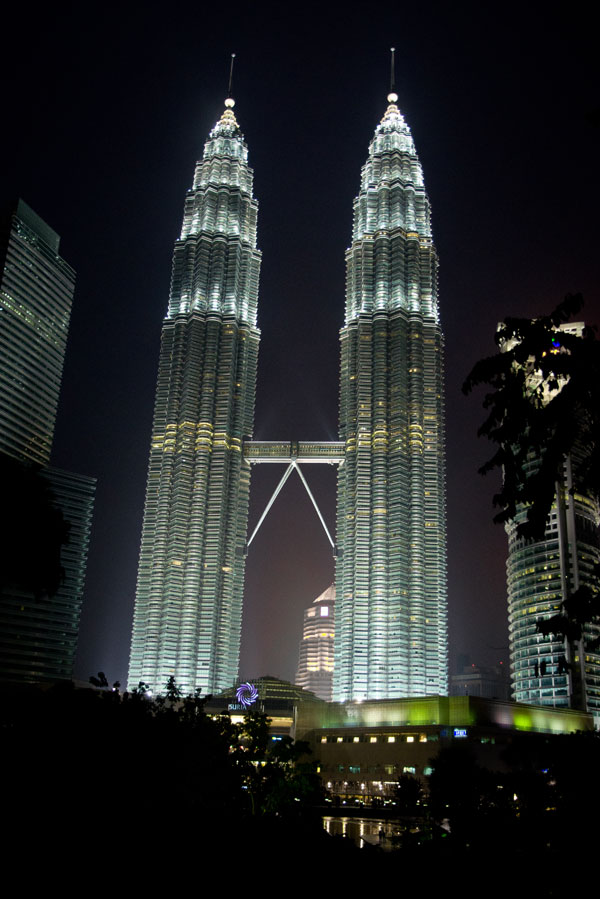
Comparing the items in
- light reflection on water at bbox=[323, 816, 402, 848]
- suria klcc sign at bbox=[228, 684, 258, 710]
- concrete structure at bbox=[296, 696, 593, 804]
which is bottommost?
light reflection on water at bbox=[323, 816, 402, 848]

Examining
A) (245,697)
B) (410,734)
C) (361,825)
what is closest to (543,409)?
(361,825)

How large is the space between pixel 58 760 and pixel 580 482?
83.9 ft

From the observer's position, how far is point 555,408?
46.9 ft

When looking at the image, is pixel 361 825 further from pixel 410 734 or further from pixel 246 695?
pixel 246 695

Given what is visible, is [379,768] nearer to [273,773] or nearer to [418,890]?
[273,773]

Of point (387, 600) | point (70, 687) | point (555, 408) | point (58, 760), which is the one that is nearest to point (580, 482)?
point (555, 408)

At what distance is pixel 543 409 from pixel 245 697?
188292mm

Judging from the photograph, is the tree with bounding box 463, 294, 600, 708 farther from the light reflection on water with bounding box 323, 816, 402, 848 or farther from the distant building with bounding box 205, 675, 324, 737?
the distant building with bounding box 205, 675, 324, 737

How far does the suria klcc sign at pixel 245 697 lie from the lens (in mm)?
192625

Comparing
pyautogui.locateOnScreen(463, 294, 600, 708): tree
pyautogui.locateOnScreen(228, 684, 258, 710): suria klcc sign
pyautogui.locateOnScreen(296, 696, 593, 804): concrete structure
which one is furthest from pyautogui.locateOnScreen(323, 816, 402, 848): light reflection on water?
pyautogui.locateOnScreen(228, 684, 258, 710): suria klcc sign

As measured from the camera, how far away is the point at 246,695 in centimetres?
19375

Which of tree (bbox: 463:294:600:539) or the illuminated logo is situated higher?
the illuminated logo

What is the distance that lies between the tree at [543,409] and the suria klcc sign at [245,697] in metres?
186

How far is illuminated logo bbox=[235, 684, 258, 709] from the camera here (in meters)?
193
